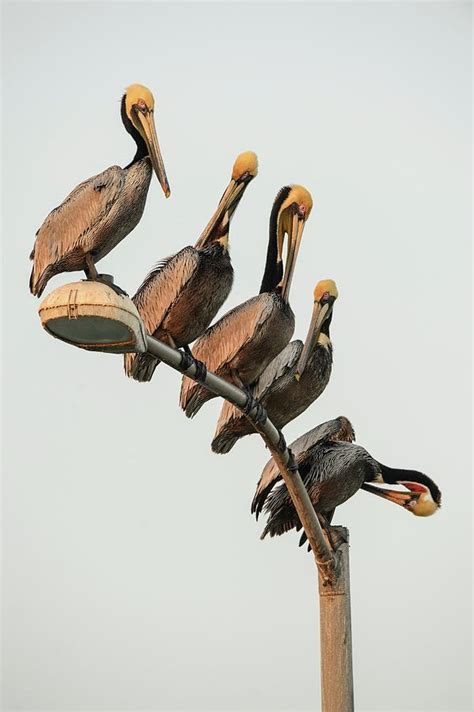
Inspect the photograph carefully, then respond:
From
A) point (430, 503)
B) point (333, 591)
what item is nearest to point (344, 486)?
point (430, 503)

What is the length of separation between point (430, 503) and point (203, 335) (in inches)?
53.7

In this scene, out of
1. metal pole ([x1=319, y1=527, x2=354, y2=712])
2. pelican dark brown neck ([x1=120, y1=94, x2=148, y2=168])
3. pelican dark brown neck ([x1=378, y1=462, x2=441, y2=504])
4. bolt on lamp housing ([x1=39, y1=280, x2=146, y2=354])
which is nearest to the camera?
bolt on lamp housing ([x1=39, y1=280, x2=146, y2=354])

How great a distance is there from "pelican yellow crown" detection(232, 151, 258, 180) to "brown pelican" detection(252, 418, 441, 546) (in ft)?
4.24

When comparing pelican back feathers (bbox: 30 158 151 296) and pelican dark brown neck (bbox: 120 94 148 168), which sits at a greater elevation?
pelican dark brown neck (bbox: 120 94 148 168)

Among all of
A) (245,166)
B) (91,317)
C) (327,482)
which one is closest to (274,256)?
(245,166)

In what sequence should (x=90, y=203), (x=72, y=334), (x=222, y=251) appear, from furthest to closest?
(x=222, y=251) → (x=90, y=203) → (x=72, y=334)

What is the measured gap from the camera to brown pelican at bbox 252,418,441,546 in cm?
485

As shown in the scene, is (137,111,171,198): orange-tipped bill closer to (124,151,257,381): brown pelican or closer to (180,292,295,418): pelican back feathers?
(124,151,257,381): brown pelican

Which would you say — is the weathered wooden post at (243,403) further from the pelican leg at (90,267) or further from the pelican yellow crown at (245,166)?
the pelican yellow crown at (245,166)

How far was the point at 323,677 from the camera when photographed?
402cm

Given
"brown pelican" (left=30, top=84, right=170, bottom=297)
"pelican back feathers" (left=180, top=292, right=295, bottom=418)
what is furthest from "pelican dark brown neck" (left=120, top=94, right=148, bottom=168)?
"pelican back feathers" (left=180, top=292, right=295, bottom=418)

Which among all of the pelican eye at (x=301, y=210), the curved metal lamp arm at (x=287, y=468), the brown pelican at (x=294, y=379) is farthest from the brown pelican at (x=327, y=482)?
the pelican eye at (x=301, y=210)

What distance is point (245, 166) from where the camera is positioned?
4445 millimetres

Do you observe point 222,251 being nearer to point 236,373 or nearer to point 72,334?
point 236,373
